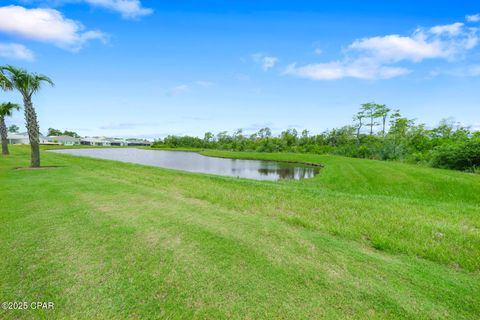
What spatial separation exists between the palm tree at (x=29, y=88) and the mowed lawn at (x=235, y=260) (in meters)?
8.72

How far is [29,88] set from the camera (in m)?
11.5

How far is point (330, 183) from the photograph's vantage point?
1277cm

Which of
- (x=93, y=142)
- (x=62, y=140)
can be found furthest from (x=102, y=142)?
(x=62, y=140)

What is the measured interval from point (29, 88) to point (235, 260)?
50.9 feet

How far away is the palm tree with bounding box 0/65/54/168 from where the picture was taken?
10961mm

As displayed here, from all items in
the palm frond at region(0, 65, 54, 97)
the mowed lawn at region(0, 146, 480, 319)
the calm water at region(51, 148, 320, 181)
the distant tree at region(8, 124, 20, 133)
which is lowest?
the calm water at region(51, 148, 320, 181)

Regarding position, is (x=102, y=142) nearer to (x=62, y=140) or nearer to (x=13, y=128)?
(x=62, y=140)

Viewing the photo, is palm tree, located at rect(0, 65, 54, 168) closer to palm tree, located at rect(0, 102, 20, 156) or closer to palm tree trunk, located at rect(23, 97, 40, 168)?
palm tree trunk, located at rect(23, 97, 40, 168)

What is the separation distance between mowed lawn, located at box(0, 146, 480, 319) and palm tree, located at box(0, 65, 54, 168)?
343 inches

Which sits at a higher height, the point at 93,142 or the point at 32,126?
the point at 32,126

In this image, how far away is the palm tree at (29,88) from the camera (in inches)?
432

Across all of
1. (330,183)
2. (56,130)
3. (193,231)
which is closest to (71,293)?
(193,231)

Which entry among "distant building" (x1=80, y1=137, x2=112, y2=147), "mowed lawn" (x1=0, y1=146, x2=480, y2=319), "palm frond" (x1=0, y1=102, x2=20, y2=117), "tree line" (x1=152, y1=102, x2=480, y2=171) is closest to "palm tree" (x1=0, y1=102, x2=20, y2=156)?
"palm frond" (x1=0, y1=102, x2=20, y2=117)

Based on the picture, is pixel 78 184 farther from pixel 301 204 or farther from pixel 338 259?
pixel 338 259
